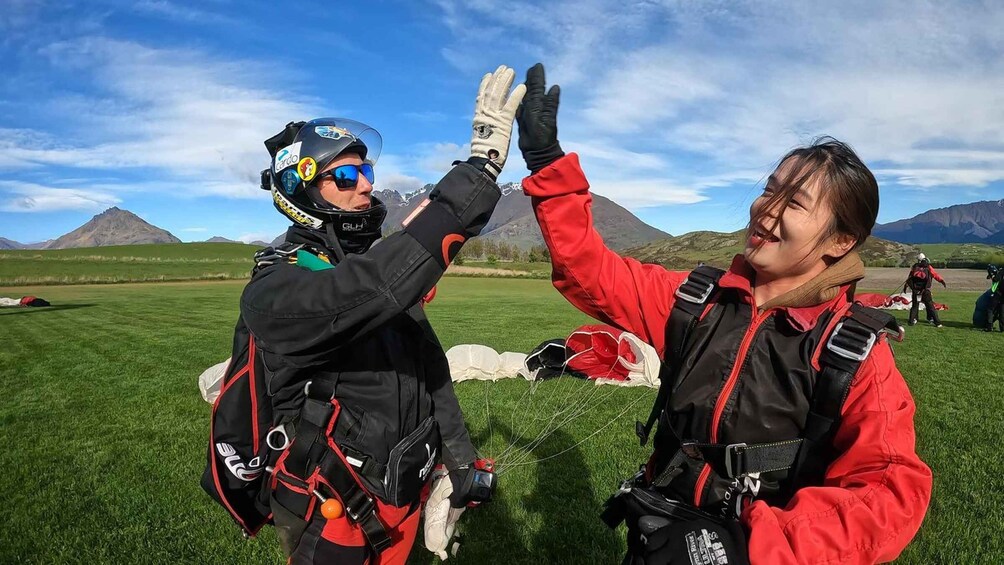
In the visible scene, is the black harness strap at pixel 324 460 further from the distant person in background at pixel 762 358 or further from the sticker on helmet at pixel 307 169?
the distant person in background at pixel 762 358

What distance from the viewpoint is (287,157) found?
8.93 feet

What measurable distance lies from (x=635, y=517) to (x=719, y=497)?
34cm

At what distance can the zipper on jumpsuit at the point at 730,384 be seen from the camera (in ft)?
6.82

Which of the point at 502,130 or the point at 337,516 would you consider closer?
the point at 502,130

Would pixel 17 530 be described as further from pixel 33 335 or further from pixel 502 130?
pixel 33 335

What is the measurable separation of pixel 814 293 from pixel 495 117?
1396 mm

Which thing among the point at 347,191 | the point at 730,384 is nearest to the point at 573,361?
the point at 347,191

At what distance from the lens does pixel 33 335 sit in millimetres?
16953

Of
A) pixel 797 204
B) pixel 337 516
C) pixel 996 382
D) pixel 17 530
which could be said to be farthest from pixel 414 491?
pixel 996 382

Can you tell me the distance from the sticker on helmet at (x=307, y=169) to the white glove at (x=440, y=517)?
6.06 feet

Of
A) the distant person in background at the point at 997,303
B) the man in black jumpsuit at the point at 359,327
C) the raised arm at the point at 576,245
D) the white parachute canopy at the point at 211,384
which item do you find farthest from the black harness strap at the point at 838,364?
the distant person in background at the point at 997,303

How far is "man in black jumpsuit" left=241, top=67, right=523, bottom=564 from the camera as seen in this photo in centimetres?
192

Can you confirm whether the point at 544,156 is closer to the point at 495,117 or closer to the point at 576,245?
the point at 495,117

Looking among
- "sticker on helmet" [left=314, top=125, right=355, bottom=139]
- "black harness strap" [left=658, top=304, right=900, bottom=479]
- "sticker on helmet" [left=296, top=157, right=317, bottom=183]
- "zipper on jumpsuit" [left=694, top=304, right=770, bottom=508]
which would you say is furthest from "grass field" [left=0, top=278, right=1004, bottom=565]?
"sticker on helmet" [left=314, top=125, right=355, bottom=139]
